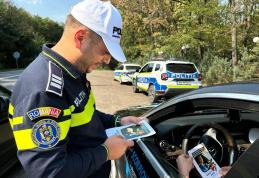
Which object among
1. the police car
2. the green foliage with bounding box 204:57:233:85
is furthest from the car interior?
the green foliage with bounding box 204:57:233:85

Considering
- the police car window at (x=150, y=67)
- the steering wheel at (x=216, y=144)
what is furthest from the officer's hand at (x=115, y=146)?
the police car window at (x=150, y=67)

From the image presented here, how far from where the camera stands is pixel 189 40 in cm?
1959

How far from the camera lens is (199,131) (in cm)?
281

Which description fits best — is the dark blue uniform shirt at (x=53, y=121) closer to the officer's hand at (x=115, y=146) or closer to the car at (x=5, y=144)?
the officer's hand at (x=115, y=146)

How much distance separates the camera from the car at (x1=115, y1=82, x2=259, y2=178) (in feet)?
6.75

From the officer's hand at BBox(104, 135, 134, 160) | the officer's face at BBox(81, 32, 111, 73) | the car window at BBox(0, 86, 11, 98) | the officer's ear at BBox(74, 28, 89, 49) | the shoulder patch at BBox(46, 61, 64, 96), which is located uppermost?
the officer's ear at BBox(74, 28, 89, 49)

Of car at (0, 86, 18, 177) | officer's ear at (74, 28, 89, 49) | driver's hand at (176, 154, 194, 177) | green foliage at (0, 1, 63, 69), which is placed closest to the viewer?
officer's ear at (74, 28, 89, 49)

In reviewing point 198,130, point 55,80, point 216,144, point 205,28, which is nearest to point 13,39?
point 205,28

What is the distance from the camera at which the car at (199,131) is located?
2059 mm

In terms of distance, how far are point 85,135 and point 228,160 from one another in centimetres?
115

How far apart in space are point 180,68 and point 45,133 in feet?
41.8

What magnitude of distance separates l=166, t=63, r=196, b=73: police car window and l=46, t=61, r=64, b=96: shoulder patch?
40.1 feet

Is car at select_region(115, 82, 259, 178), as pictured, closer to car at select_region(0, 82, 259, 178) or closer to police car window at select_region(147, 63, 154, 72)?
car at select_region(0, 82, 259, 178)

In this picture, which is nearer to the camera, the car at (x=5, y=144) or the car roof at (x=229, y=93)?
the car roof at (x=229, y=93)
